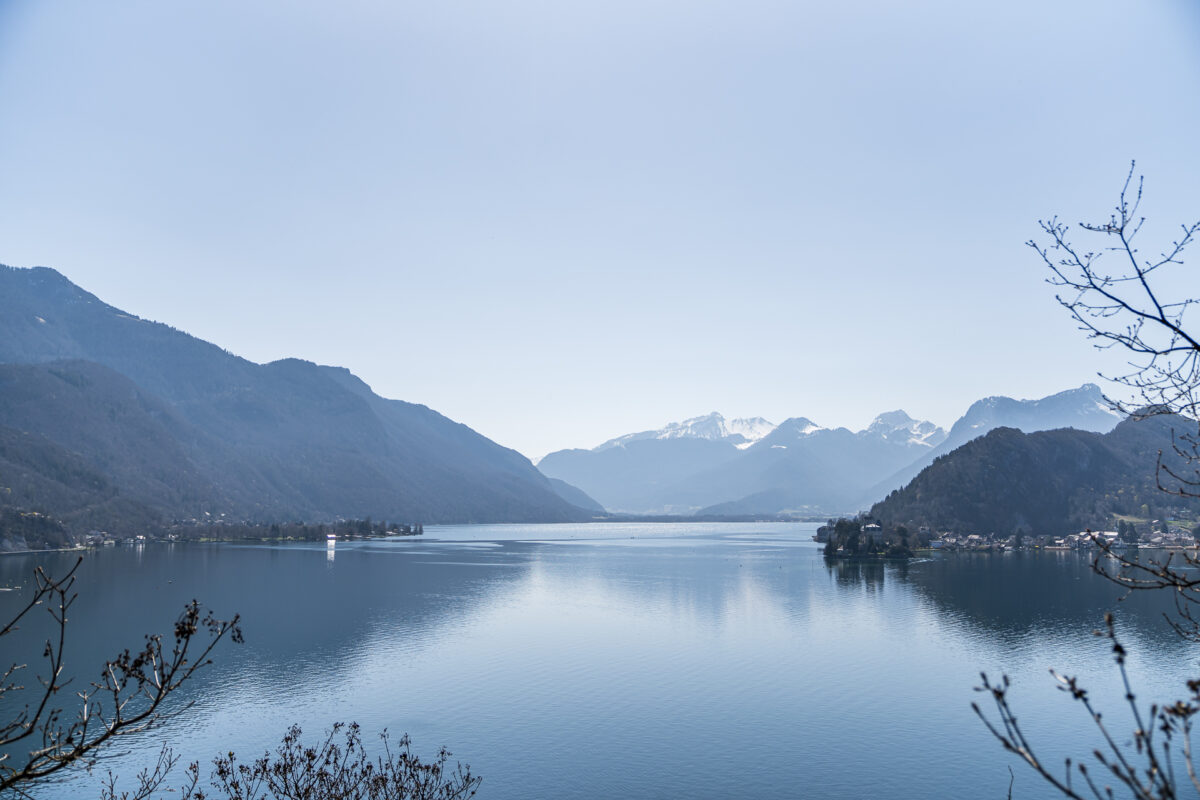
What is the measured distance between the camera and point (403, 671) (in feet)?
230

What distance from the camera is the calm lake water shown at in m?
45.3

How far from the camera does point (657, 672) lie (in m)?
70.1

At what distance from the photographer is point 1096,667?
69.3 m

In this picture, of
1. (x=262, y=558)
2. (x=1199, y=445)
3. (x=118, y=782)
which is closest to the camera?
(x=1199, y=445)

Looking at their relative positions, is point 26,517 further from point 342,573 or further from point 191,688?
point 191,688

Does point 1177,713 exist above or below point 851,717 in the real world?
above

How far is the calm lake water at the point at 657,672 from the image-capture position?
45.3 meters

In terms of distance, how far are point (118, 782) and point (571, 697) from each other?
98.2 feet

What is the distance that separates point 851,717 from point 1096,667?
29.7 m

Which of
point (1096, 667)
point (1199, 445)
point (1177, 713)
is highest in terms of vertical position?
point (1199, 445)

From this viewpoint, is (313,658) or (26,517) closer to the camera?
(313,658)

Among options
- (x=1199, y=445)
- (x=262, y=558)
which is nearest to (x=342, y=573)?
(x=262, y=558)

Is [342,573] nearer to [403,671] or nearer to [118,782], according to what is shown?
[403,671]

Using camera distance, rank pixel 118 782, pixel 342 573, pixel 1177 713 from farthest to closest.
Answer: pixel 342 573 → pixel 118 782 → pixel 1177 713
